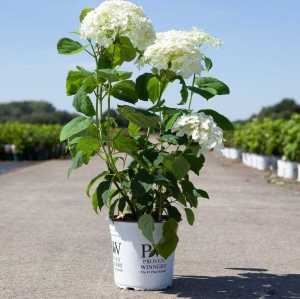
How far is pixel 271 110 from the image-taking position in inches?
2928

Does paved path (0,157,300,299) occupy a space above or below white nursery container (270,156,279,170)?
below

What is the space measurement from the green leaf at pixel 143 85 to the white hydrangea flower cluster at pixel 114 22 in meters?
0.29

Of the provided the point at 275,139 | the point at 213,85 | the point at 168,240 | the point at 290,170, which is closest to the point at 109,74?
the point at 213,85

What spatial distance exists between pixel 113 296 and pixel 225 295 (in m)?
0.78

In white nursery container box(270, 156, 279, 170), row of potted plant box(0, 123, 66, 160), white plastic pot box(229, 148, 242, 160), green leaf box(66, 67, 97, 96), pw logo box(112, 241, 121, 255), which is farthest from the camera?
row of potted plant box(0, 123, 66, 160)

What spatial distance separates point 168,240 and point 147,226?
0.71ft

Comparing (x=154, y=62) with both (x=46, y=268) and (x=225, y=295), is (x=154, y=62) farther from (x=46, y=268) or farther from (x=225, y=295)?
(x=46, y=268)

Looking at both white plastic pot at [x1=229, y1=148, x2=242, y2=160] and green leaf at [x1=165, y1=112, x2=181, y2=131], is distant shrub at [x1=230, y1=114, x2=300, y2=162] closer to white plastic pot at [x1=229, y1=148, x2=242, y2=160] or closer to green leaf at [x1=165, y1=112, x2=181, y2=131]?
white plastic pot at [x1=229, y1=148, x2=242, y2=160]

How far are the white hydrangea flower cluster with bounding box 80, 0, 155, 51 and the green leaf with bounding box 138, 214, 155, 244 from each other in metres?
1.16

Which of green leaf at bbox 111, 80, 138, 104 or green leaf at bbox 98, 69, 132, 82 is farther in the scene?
green leaf at bbox 111, 80, 138, 104

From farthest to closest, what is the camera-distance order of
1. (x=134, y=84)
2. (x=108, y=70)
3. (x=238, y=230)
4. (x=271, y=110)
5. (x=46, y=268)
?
(x=271, y=110), (x=238, y=230), (x=46, y=268), (x=134, y=84), (x=108, y=70)

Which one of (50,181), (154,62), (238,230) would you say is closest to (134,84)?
(154,62)

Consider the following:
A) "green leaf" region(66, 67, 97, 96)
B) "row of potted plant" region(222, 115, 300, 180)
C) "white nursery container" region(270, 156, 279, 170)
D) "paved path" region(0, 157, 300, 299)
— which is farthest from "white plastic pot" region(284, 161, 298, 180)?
"green leaf" region(66, 67, 97, 96)

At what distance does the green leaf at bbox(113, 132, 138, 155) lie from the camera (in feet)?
15.8
